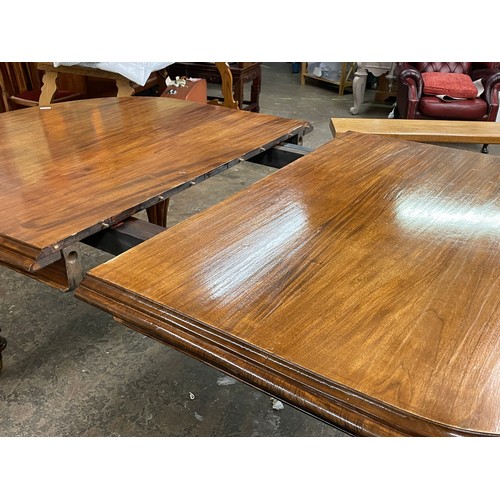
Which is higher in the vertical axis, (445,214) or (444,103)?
(445,214)

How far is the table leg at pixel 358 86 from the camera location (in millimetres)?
4387

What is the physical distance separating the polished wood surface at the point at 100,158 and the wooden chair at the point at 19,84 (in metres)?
1.33

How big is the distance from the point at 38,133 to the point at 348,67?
4.37 metres

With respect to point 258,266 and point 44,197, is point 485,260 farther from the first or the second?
point 44,197

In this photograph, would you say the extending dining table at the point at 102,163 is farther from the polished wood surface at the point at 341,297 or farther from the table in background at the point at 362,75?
the table in background at the point at 362,75

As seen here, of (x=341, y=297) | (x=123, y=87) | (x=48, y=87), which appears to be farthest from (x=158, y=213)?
(x=341, y=297)

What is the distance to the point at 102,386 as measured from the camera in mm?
1514

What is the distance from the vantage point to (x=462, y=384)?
564mm

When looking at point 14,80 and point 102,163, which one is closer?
point 102,163

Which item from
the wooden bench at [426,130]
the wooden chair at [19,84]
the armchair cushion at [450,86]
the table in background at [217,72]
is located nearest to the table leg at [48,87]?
the wooden chair at [19,84]

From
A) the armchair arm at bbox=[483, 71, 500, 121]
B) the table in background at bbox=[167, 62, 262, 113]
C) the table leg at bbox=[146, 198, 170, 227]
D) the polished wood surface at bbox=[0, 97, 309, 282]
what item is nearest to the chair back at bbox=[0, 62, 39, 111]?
the table in background at bbox=[167, 62, 262, 113]

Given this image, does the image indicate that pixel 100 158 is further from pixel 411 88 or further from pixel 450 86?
pixel 450 86

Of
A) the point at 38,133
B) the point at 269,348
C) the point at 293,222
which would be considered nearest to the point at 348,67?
the point at 38,133

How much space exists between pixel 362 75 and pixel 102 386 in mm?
3812
